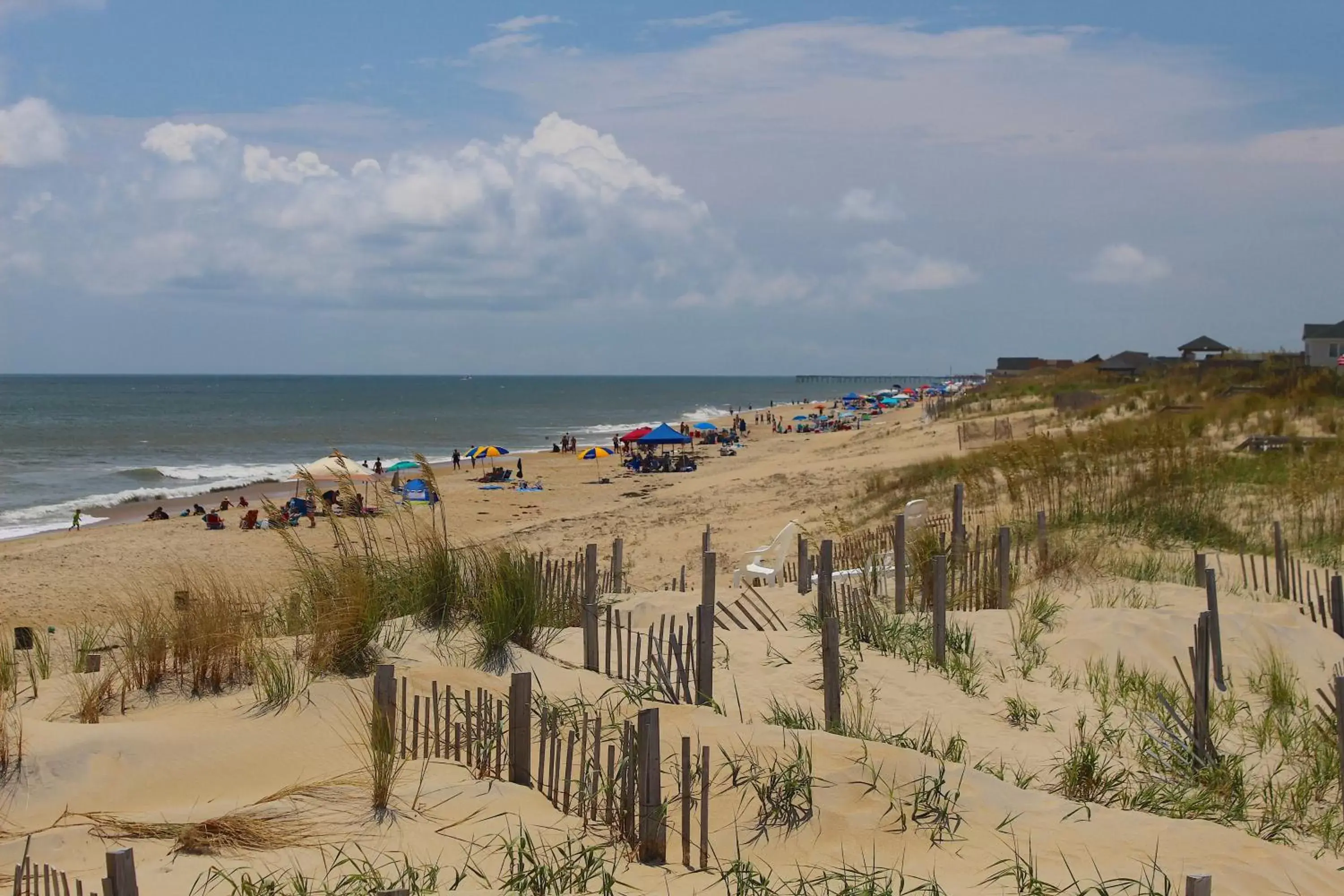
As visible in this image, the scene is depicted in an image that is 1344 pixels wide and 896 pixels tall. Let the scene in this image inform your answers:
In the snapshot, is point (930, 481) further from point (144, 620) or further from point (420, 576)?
point (144, 620)

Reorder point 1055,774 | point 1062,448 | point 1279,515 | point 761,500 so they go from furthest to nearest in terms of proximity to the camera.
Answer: point 761,500 → point 1062,448 → point 1279,515 → point 1055,774

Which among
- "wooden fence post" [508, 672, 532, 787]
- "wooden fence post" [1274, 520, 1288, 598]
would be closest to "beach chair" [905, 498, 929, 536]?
"wooden fence post" [1274, 520, 1288, 598]

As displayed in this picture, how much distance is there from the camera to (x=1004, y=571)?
9.37 metres

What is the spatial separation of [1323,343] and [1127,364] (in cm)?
1094

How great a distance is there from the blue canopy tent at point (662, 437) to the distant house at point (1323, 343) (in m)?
24.2

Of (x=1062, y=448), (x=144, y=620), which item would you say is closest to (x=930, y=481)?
(x=1062, y=448)

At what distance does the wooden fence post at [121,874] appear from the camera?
332 centimetres

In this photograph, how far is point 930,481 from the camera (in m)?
18.4

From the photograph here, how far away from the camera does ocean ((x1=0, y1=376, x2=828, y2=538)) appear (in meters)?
35.2

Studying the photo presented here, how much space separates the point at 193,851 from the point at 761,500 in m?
19.3

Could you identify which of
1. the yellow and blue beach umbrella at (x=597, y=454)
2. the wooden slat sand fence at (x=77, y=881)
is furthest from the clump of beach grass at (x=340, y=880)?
the yellow and blue beach umbrella at (x=597, y=454)

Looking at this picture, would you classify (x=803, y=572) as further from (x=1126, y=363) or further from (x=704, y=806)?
(x=1126, y=363)

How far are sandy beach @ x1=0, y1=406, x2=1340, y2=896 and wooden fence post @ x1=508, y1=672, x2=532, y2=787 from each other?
86 mm

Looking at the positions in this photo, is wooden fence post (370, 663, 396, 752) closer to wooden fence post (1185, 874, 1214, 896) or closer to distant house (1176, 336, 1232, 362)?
wooden fence post (1185, 874, 1214, 896)
